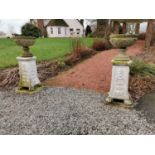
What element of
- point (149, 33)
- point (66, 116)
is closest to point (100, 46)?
point (149, 33)

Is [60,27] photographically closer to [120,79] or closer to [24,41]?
[24,41]

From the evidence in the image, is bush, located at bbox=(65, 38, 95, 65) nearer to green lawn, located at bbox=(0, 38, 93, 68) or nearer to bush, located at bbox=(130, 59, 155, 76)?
green lawn, located at bbox=(0, 38, 93, 68)

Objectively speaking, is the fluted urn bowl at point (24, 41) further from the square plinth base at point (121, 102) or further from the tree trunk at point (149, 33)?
the tree trunk at point (149, 33)

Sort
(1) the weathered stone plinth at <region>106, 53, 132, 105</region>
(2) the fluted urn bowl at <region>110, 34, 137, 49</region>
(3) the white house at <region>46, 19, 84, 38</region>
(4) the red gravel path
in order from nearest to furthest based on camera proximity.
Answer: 1. (2) the fluted urn bowl at <region>110, 34, 137, 49</region>
2. (1) the weathered stone plinth at <region>106, 53, 132, 105</region>
3. (4) the red gravel path
4. (3) the white house at <region>46, 19, 84, 38</region>

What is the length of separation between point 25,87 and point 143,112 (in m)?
2.69

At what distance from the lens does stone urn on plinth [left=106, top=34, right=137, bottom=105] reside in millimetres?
3049

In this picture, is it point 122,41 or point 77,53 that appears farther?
point 77,53

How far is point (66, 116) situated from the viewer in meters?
2.90

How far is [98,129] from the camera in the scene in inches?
99.2

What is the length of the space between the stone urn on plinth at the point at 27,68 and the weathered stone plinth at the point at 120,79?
5.99 ft

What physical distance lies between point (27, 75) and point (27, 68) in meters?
0.17

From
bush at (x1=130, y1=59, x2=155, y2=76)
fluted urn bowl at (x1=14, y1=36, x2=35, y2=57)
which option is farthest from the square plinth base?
fluted urn bowl at (x1=14, y1=36, x2=35, y2=57)

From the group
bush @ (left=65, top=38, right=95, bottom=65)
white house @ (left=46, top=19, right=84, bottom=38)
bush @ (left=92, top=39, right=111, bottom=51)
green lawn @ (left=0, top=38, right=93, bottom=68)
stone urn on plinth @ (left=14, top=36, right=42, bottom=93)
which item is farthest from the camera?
white house @ (left=46, top=19, right=84, bottom=38)

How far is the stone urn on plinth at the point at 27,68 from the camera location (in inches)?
150
